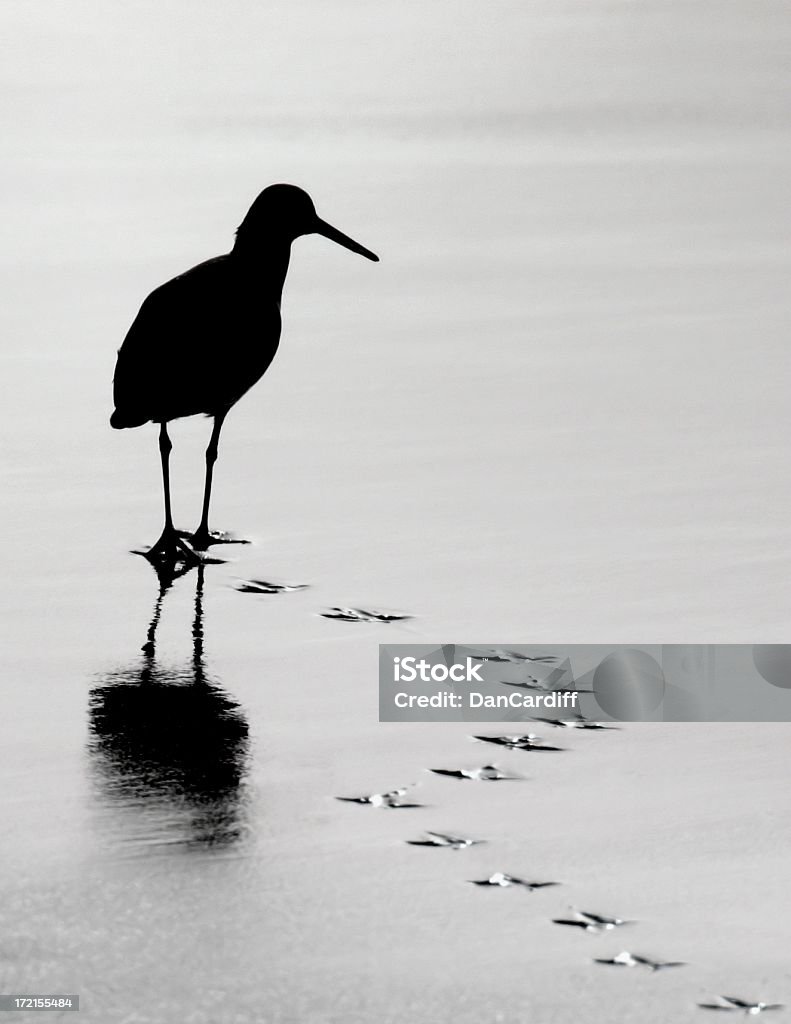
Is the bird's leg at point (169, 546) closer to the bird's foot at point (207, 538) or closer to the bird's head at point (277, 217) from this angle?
the bird's foot at point (207, 538)

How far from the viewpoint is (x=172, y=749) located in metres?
5.40

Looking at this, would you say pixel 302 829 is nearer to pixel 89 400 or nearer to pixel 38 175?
pixel 89 400

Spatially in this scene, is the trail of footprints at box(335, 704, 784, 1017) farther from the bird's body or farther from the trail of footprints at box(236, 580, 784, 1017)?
the bird's body

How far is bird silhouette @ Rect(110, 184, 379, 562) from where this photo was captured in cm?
764

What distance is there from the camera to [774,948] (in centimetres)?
422

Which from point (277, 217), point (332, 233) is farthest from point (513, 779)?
point (332, 233)

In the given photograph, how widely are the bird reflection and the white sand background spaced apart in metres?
0.05

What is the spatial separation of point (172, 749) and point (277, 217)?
3139 mm

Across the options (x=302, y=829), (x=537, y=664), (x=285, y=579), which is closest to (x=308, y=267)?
(x=285, y=579)

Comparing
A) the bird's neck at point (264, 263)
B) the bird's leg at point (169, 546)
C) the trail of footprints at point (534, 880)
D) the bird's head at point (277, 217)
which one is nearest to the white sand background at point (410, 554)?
the trail of footprints at point (534, 880)

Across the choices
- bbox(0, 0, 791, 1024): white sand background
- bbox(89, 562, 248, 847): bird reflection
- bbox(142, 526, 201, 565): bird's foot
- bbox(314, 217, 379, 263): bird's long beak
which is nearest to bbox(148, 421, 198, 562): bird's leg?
bbox(142, 526, 201, 565): bird's foot

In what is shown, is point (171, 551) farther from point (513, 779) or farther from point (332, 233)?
point (513, 779)

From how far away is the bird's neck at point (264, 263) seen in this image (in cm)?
779

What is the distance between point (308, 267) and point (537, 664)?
31.4 ft
